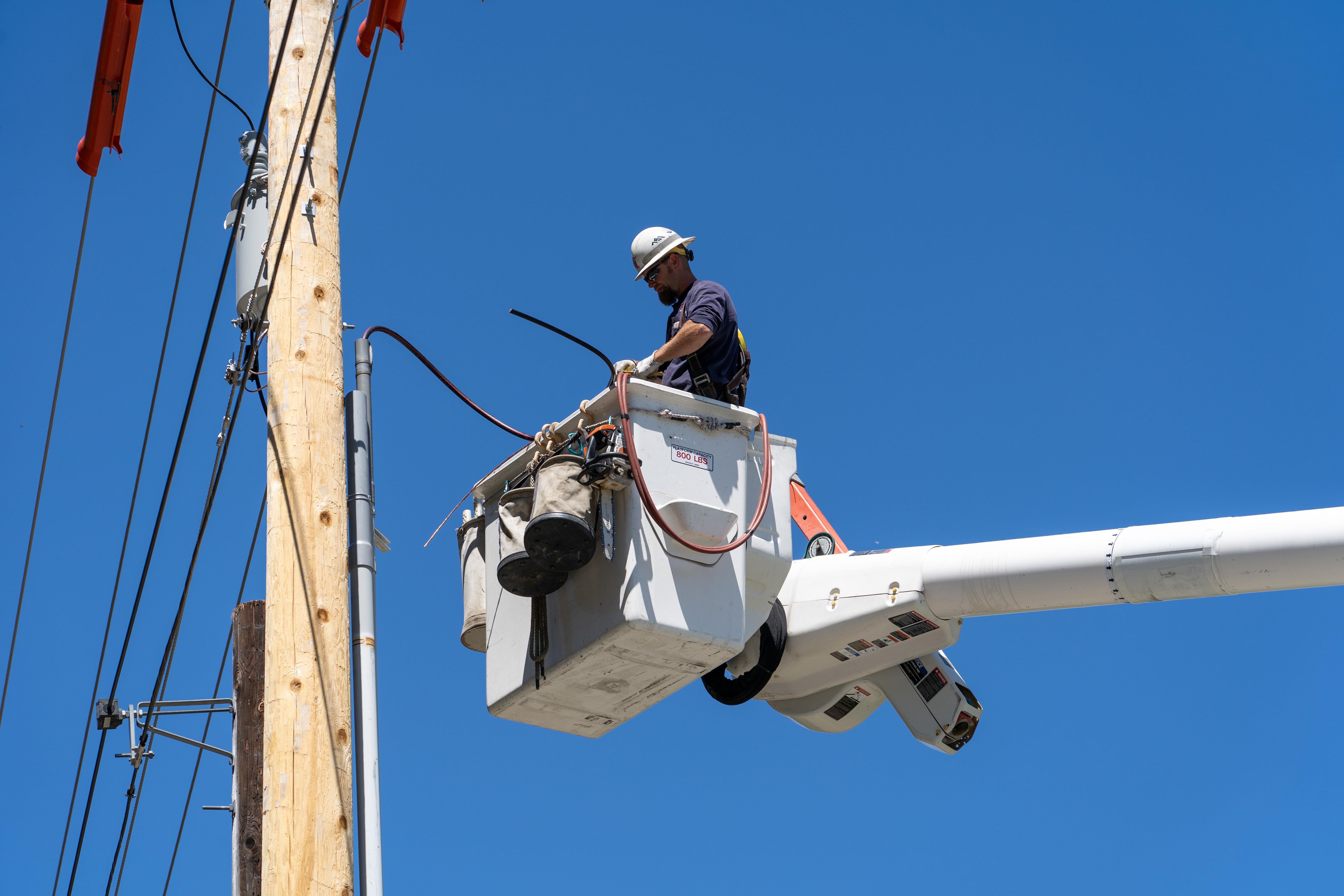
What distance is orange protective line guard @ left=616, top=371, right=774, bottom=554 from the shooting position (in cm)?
700

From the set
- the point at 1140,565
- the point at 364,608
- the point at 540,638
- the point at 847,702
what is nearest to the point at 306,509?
the point at 364,608

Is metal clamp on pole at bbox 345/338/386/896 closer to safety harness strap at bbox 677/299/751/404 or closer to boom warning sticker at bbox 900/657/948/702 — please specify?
safety harness strap at bbox 677/299/751/404

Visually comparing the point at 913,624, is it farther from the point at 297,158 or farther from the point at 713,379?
the point at 297,158

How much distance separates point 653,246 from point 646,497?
1.80 metres

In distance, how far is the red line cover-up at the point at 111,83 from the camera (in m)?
7.45

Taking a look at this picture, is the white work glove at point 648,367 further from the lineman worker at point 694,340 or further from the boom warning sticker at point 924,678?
the boom warning sticker at point 924,678

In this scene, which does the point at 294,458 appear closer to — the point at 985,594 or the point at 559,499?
the point at 559,499

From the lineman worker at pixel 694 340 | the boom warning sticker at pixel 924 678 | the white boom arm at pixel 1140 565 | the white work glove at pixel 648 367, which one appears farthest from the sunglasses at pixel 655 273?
the boom warning sticker at pixel 924 678

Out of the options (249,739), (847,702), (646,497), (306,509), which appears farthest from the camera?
(249,739)

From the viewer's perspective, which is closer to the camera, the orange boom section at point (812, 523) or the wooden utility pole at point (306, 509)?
the wooden utility pole at point (306, 509)

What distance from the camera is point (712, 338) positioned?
772cm

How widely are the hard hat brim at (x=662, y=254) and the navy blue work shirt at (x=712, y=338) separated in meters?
0.36

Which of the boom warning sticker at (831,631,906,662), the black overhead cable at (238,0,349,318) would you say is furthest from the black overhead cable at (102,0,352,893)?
the boom warning sticker at (831,631,906,662)

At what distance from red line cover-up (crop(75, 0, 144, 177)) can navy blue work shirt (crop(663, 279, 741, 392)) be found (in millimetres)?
2826
